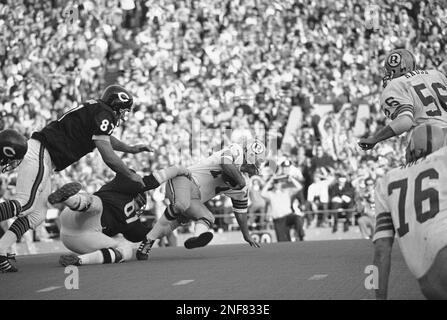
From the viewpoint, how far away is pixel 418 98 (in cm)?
869

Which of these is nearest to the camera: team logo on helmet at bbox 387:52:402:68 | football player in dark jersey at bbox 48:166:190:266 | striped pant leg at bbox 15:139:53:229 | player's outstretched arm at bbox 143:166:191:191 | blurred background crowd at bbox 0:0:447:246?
striped pant leg at bbox 15:139:53:229

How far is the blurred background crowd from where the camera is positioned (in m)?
19.6

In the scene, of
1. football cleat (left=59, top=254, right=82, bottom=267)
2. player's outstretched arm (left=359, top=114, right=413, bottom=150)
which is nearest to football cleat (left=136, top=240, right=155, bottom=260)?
football cleat (left=59, top=254, right=82, bottom=267)

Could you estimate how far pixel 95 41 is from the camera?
929 inches

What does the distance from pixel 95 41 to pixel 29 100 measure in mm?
2467

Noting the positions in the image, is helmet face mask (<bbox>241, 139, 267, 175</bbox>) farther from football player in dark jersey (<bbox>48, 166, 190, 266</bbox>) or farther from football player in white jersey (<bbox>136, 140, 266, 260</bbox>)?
football player in dark jersey (<bbox>48, 166, 190, 266</bbox>)

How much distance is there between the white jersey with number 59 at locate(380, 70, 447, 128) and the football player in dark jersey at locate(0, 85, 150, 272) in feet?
7.87

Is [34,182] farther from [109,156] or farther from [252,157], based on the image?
[252,157]

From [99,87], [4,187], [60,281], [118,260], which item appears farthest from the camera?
[99,87]

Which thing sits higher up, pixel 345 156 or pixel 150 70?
pixel 150 70

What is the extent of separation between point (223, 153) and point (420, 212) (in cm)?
552

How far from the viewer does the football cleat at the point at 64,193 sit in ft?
27.4

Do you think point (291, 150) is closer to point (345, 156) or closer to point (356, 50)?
point (345, 156)
